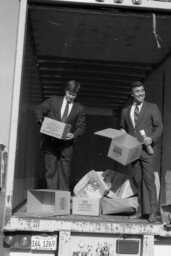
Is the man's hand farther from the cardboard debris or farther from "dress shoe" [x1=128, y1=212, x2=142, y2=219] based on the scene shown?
"dress shoe" [x1=128, y1=212, x2=142, y2=219]

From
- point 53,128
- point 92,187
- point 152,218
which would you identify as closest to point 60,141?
point 53,128

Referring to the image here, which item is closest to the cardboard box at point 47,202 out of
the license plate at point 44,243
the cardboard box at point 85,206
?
the cardboard box at point 85,206

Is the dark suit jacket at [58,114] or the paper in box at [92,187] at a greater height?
the dark suit jacket at [58,114]

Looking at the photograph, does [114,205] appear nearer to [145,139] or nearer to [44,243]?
[145,139]

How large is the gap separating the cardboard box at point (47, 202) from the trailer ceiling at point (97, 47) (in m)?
1.76

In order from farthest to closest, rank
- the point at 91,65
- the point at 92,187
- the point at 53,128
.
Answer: the point at 91,65, the point at 92,187, the point at 53,128

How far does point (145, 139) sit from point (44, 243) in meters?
1.38

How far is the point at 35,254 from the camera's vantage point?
139 inches

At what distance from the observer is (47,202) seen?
404 cm

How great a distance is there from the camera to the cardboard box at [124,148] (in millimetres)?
4000

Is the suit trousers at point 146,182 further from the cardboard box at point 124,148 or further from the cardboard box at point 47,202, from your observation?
the cardboard box at point 47,202

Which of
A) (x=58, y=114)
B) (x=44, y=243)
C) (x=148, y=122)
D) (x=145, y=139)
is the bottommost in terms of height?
(x=44, y=243)

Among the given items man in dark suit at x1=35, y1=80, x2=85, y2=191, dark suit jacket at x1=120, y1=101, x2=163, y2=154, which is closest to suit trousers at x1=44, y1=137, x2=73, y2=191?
man in dark suit at x1=35, y1=80, x2=85, y2=191

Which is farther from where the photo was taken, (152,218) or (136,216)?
(136,216)
